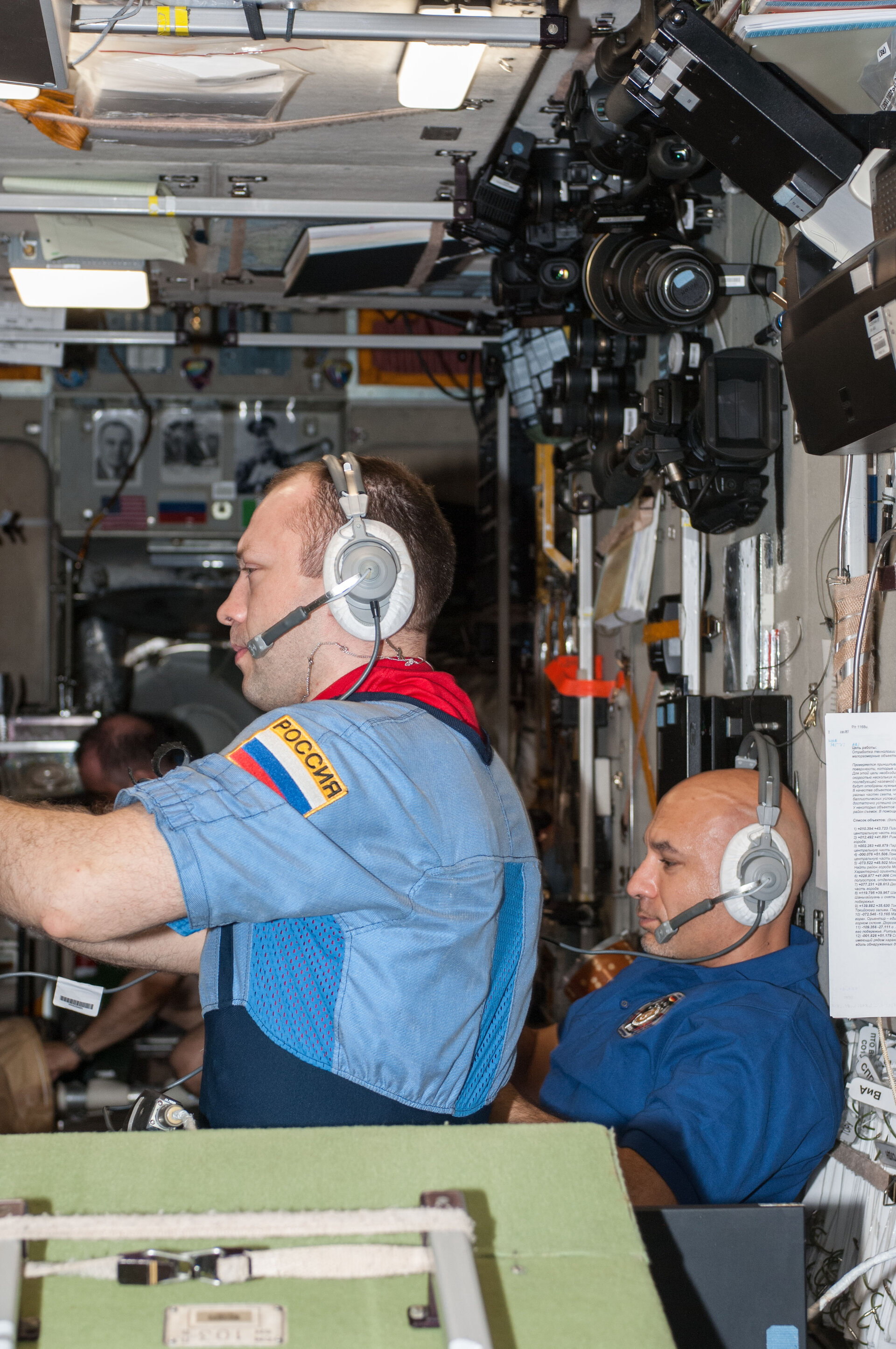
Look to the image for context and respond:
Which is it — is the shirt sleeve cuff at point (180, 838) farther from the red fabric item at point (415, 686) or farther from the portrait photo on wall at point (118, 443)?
the portrait photo on wall at point (118, 443)

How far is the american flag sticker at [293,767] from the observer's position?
125cm

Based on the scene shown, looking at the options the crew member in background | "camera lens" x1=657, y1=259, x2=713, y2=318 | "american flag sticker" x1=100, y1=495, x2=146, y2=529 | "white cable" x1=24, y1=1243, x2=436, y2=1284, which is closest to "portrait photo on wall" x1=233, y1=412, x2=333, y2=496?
"american flag sticker" x1=100, y1=495, x2=146, y2=529

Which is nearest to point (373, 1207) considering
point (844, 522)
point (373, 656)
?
point (373, 656)

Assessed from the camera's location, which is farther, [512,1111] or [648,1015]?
[648,1015]

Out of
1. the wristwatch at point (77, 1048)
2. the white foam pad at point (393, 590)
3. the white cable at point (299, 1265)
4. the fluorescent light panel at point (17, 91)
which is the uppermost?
the fluorescent light panel at point (17, 91)

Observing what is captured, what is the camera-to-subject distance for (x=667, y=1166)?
196 cm

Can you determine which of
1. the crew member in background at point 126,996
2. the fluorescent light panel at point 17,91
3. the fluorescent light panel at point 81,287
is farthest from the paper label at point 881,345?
the crew member in background at point 126,996

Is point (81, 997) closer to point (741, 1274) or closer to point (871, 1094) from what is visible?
point (741, 1274)

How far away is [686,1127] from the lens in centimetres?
198

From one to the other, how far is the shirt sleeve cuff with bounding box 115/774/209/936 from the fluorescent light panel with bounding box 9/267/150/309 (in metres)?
2.99

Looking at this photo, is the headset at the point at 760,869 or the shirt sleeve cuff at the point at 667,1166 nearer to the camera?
the shirt sleeve cuff at the point at 667,1166

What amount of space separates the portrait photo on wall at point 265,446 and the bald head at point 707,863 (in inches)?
161

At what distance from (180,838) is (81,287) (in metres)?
3.31

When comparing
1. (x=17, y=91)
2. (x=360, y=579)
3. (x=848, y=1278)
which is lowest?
(x=848, y=1278)
